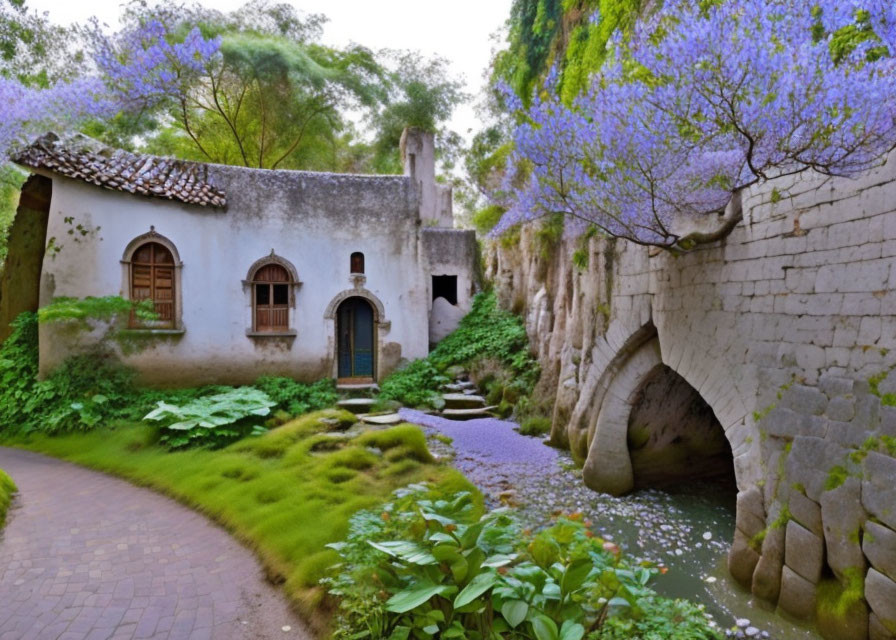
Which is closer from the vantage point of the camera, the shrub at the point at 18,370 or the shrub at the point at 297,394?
the shrub at the point at 18,370

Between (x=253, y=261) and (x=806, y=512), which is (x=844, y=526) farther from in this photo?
(x=253, y=261)

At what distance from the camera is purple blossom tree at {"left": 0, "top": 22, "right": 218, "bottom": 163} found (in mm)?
10219

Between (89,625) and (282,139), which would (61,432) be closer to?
(89,625)

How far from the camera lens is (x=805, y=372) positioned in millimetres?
4406

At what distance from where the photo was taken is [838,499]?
3.94 metres

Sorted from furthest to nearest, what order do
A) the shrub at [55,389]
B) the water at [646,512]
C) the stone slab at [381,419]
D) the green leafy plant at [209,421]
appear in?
the stone slab at [381,419] → the shrub at [55,389] → the green leafy plant at [209,421] → the water at [646,512]

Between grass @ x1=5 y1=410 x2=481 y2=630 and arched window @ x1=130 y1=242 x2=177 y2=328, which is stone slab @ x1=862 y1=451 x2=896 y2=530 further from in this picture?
arched window @ x1=130 y1=242 x2=177 y2=328

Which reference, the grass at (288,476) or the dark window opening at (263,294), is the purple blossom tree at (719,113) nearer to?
the grass at (288,476)

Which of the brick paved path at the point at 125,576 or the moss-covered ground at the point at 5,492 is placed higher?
the moss-covered ground at the point at 5,492

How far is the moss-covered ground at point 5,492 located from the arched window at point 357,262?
7.90 m

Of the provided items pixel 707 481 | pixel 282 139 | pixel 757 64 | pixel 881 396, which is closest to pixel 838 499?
pixel 881 396

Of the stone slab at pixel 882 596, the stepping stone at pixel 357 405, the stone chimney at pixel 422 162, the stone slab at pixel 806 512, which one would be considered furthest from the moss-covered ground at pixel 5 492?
the stone chimney at pixel 422 162

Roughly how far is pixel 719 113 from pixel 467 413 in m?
8.16

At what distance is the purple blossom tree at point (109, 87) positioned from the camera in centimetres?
1022
